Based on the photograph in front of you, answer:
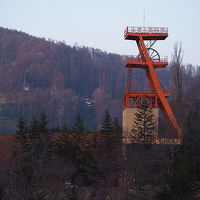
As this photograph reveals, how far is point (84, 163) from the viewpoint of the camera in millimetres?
34938

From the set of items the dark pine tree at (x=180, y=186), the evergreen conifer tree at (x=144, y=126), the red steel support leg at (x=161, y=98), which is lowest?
the dark pine tree at (x=180, y=186)

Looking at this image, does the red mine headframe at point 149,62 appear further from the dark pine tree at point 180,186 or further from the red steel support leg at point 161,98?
the dark pine tree at point 180,186

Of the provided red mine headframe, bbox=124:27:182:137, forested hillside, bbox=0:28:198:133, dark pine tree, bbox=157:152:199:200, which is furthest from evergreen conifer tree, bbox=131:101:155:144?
forested hillside, bbox=0:28:198:133

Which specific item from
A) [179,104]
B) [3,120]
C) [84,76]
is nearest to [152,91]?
[179,104]

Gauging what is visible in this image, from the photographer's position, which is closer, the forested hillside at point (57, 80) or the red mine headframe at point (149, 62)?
the red mine headframe at point (149, 62)

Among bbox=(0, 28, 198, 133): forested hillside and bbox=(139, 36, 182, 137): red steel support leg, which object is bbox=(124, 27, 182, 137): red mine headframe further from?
bbox=(0, 28, 198, 133): forested hillside

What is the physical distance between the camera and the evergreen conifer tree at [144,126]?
113 ft

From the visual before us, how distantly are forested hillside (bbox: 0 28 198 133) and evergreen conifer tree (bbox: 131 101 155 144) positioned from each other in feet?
244

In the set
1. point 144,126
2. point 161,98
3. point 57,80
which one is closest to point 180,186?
point 144,126

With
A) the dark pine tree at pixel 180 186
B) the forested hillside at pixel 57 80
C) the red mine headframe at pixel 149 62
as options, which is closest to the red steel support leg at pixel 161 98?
the red mine headframe at pixel 149 62

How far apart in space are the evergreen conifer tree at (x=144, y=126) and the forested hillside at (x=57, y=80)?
74365mm

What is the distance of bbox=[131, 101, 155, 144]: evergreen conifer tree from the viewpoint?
34.3m

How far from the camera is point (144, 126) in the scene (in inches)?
1401

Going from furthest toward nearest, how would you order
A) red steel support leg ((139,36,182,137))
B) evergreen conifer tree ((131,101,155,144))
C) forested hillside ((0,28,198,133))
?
forested hillside ((0,28,198,133)), evergreen conifer tree ((131,101,155,144)), red steel support leg ((139,36,182,137))
